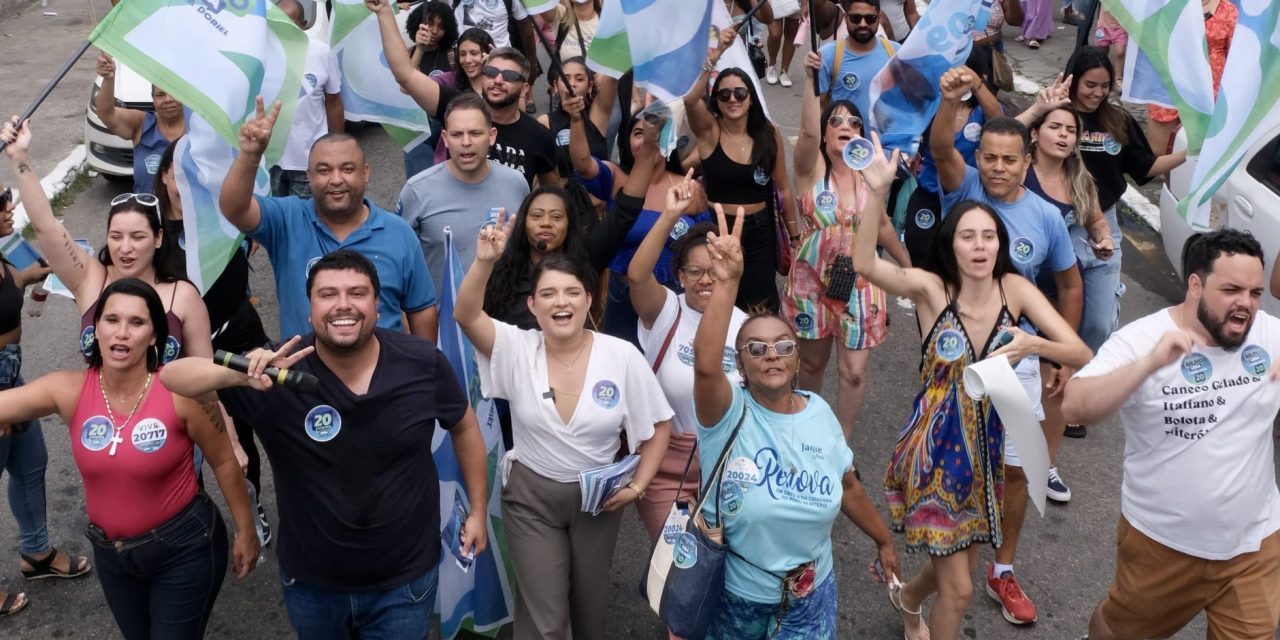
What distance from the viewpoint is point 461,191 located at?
17.5 ft

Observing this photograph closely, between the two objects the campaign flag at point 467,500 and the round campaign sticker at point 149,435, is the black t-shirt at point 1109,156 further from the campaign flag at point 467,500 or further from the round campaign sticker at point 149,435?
the round campaign sticker at point 149,435

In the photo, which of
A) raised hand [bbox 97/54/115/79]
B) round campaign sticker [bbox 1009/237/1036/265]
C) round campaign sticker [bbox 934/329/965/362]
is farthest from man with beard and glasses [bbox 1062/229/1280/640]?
raised hand [bbox 97/54/115/79]

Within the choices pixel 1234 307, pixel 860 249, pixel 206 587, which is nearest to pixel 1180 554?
pixel 1234 307

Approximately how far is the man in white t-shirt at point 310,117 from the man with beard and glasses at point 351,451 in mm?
3361

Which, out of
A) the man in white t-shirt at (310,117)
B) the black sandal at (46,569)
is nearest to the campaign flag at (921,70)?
the man in white t-shirt at (310,117)

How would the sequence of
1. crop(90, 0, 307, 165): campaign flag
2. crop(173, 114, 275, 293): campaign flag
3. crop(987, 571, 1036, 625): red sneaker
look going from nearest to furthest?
crop(90, 0, 307, 165): campaign flag
crop(173, 114, 275, 293): campaign flag
crop(987, 571, 1036, 625): red sneaker

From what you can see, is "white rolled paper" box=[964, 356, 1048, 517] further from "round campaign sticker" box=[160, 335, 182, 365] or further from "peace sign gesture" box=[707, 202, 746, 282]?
"round campaign sticker" box=[160, 335, 182, 365]

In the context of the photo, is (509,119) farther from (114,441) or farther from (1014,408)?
(1014,408)

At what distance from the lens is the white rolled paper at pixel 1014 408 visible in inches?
144

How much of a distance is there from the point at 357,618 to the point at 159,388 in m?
1.01

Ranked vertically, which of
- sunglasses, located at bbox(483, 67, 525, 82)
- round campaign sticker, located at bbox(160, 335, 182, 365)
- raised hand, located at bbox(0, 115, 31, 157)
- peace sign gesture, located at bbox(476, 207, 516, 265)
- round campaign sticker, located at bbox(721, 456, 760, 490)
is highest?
raised hand, located at bbox(0, 115, 31, 157)

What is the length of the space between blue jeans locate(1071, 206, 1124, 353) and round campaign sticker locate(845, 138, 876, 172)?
6.57 feet

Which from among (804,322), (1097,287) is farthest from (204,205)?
(1097,287)

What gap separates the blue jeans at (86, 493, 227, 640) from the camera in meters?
3.75
